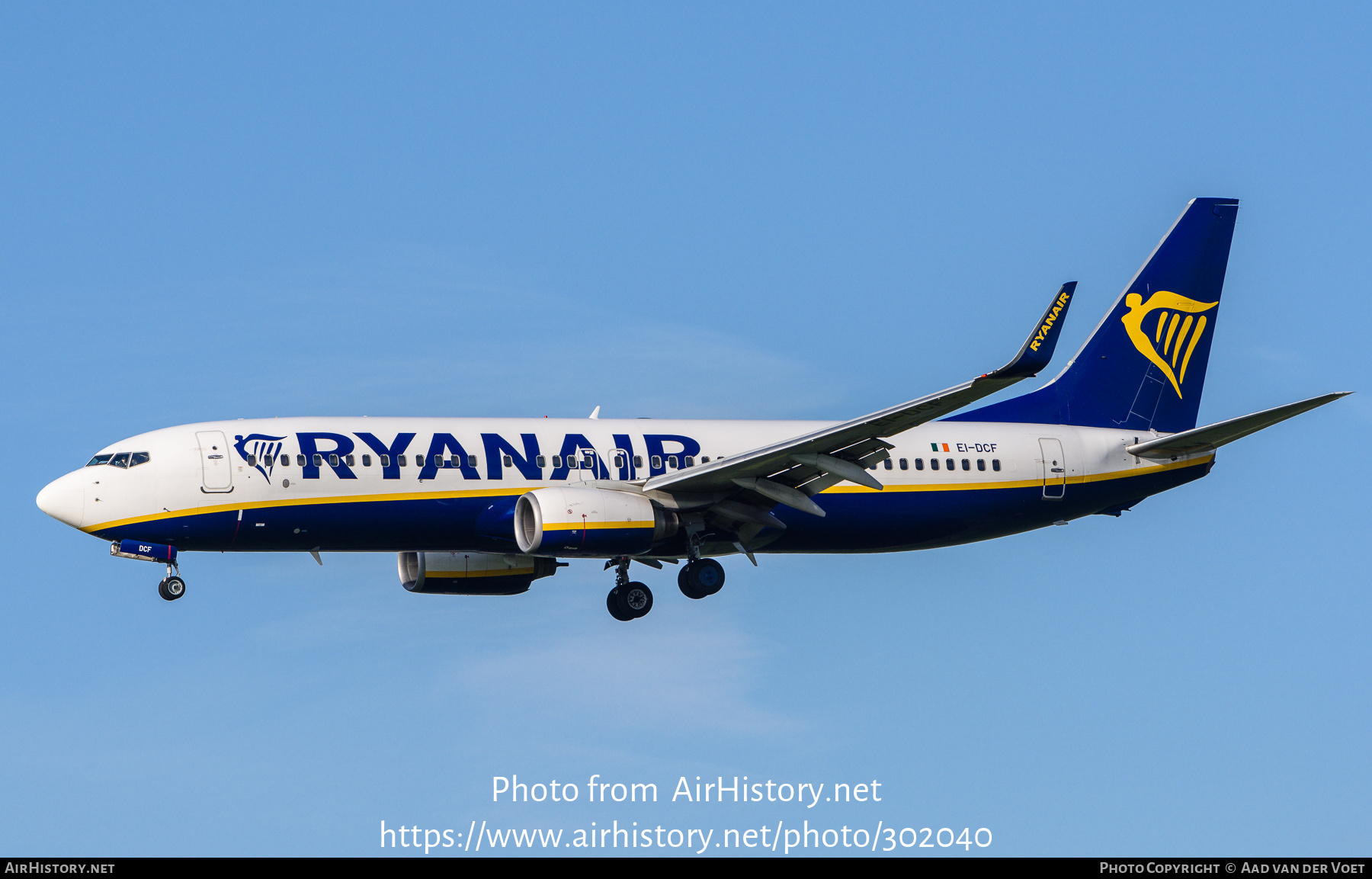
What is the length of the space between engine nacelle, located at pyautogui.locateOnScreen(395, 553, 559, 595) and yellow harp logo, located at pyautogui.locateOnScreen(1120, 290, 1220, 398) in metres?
17.4

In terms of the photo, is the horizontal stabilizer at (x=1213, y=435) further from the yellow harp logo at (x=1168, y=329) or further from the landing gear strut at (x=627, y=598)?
the landing gear strut at (x=627, y=598)

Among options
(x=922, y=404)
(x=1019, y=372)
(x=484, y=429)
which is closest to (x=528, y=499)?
(x=484, y=429)

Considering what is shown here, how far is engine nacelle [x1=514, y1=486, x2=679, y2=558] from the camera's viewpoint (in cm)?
3544

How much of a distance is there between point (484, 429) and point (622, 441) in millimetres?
3283

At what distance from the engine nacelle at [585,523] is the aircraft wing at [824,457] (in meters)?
1.13

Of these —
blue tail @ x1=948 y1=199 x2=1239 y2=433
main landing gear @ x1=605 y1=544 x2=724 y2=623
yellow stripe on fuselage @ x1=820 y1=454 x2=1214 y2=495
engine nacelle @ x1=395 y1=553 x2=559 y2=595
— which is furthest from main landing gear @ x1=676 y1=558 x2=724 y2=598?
blue tail @ x1=948 y1=199 x2=1239 y2=433

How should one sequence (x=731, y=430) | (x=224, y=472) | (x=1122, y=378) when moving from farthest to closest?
1. (x=1122, y=378)
2. (x=731, y=430)
3. (x=224, y=472)

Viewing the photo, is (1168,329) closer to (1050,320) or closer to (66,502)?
(1050,320)

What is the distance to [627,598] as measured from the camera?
39625 mm

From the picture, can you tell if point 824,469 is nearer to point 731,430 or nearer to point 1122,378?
point 731,430

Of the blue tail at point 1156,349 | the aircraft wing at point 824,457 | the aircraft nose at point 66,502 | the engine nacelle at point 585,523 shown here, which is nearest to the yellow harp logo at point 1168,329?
the blue tail at point 1156,349

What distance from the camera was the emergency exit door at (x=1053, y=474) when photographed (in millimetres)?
42406

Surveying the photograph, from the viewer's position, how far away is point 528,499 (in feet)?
120

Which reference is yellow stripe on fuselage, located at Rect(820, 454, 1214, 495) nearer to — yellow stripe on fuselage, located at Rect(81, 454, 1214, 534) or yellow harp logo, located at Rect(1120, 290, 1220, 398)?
yellow stripe on fuselage, located at Rect(81, 454, 1214, 534)
